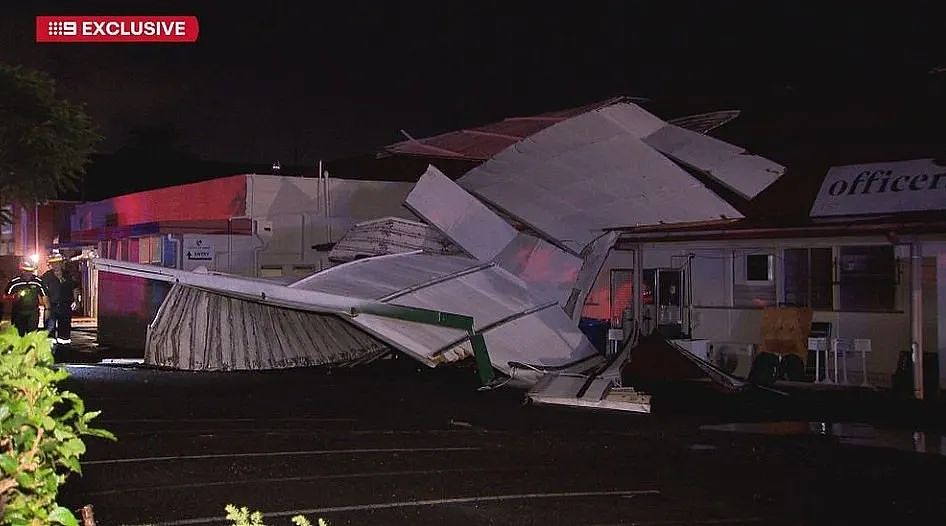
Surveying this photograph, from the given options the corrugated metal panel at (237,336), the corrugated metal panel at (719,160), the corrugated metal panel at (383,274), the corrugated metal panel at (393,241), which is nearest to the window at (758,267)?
the corrugated metal panel at (719,160)

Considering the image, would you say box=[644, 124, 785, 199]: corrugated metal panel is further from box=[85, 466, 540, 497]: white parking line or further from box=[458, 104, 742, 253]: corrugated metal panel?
box=[85, 466, 540, 497]: white parking line

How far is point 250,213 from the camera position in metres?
19.9

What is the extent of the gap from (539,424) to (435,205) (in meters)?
6.58

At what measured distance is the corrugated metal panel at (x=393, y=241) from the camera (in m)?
17.2

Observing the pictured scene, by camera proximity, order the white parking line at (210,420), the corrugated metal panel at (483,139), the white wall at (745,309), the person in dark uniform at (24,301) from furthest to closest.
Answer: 1. the corrugated metal panel at (483,139)
2. the person in dark uniform at (24,301)
3. the white wall at (745,309)
4. the white parking line at (210,420)

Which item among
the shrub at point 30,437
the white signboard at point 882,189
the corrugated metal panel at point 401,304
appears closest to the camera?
the shrub at point 30,437

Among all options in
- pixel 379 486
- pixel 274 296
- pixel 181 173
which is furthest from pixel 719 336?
pixel 181 173

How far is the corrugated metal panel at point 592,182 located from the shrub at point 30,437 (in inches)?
529

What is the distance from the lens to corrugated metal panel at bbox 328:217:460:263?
17.2 meters

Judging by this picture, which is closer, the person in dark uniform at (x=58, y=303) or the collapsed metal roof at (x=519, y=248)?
the collapsed metal roof at (x=519, y=248)

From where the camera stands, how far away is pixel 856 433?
36.4 feet

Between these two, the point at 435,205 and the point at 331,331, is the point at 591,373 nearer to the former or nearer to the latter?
the point at 435,205

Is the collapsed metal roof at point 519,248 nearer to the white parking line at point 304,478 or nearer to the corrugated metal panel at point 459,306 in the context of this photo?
the corrugated metal panel at point 459,306

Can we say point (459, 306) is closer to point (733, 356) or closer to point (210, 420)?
point (210, 420)
